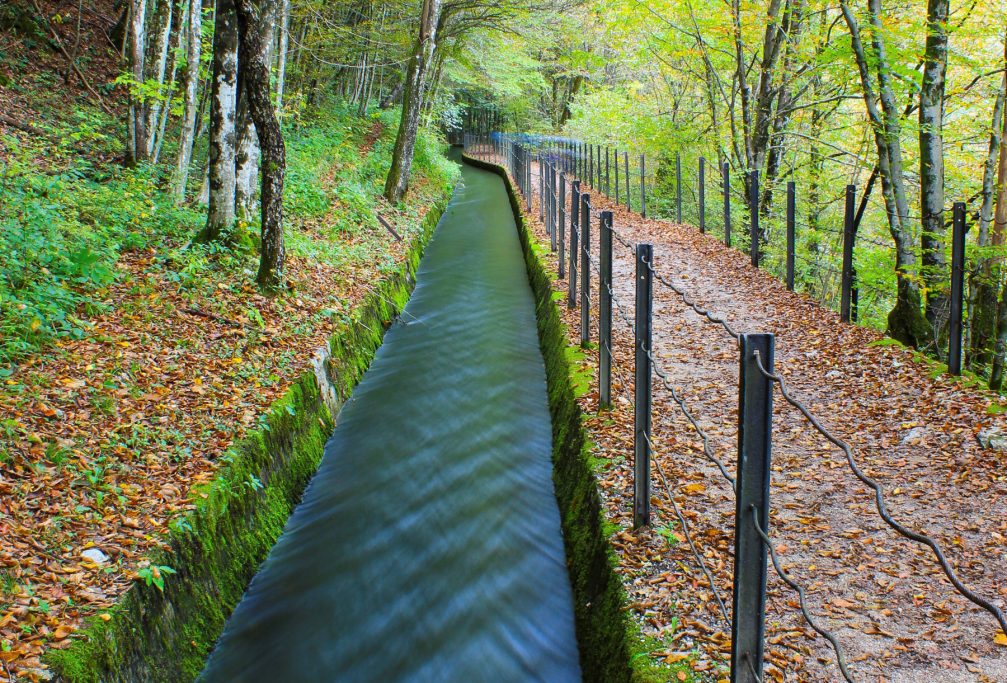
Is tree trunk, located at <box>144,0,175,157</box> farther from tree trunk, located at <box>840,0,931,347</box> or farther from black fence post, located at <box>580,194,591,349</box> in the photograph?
tree trunk, located at <box>840,0,931,347</box>

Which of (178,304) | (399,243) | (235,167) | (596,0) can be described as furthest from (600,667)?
(596,0)

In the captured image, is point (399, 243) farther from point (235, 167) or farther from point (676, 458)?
point (676, 458)

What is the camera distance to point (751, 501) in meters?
2.55

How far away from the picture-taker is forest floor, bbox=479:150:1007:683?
11.7ft

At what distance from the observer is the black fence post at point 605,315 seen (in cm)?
629

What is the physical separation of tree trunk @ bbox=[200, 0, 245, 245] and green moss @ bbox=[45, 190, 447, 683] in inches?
96.6

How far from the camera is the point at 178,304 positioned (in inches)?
301

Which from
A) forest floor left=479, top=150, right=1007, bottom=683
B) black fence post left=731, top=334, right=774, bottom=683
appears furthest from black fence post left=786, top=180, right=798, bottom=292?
black fence post left=731, top=334, right=774, bottom=683

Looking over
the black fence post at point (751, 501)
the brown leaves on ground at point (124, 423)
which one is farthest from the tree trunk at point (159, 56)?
the black fence post at point (751, 501)

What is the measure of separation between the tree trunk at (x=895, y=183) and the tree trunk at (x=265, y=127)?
22.6 ft

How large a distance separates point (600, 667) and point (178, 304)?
5637mm

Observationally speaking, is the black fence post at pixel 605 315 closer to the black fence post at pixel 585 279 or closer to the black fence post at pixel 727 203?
the black fence post at pixel 585 279

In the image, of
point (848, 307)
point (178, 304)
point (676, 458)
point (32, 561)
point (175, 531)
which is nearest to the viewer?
point (32, 561)

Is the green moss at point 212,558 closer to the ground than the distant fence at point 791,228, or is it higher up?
closer to the ground
